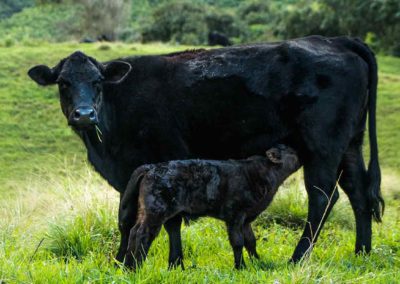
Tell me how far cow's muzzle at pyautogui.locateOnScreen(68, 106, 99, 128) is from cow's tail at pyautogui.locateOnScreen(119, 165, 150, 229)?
2.09ft

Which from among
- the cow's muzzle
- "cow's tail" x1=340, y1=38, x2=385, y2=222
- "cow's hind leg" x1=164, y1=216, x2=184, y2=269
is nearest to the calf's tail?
"cow's tail" x1=340, y1=38, x2=385, y2=222

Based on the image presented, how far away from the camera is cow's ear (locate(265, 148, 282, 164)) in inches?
290

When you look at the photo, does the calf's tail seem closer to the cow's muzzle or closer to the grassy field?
the grassy field

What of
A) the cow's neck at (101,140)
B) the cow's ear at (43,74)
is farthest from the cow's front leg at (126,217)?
the cow's ear at (43,74)

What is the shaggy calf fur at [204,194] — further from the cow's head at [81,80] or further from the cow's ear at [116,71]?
the cow's ear at [116,71]

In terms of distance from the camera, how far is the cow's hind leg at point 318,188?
772cm

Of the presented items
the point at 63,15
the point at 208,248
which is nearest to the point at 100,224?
the point at 208,248

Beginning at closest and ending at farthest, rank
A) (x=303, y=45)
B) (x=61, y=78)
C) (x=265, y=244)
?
(x=61, y=78), (x=303, y=45), (x=265, y=244)

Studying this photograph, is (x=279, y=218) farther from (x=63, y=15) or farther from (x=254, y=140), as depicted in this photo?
(x=63, y=15)

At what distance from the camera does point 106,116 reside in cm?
781

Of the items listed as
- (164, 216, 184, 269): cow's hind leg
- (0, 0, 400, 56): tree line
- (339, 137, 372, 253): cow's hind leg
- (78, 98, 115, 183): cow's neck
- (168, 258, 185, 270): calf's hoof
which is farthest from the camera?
(0, 0, 400, 56): tree line

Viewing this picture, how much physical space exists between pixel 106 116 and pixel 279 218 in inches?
137

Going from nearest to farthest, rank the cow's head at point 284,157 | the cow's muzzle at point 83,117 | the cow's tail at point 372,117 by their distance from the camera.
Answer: the cow's muzzle at point 83,117, the cow's head at point 284,157, the cow's tail at point 372,117

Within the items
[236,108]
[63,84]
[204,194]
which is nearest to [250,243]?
[204,194]
